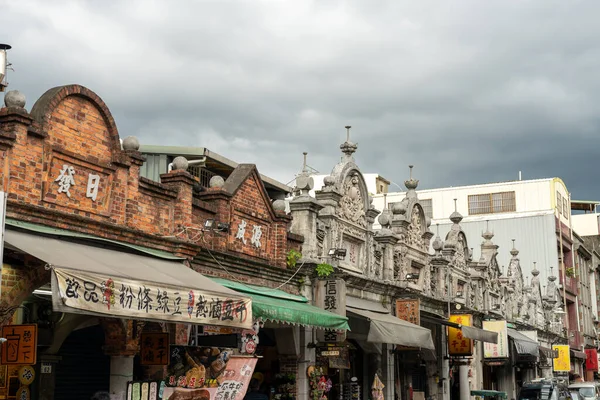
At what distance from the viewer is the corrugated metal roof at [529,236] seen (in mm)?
57812

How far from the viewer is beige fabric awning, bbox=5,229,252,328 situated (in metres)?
11.4

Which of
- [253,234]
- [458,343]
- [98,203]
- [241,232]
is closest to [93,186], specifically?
[98,203]

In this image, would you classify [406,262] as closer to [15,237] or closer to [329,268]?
[329,268]

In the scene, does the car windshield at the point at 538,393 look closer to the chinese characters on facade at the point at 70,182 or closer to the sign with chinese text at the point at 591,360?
the chinese characters on facade at the point at 70,182

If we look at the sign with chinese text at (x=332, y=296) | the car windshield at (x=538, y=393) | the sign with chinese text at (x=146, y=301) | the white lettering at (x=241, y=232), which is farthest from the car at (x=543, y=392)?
the sign with chinese text at (x=146, y=301)

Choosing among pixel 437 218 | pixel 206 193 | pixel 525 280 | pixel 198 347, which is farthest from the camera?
pixel 437 218

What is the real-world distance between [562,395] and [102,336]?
16.6m

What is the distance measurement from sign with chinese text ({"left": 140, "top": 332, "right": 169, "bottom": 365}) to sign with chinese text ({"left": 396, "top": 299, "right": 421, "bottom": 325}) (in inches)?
513

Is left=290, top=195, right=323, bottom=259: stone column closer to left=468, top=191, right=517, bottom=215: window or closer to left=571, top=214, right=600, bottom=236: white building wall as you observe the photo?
left=468, top=191, right=517, bottom=215: window

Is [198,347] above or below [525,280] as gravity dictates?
below

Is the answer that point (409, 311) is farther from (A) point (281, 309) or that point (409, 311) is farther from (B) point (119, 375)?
(B) point (119, 375)

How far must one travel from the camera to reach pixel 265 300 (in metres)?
18.0

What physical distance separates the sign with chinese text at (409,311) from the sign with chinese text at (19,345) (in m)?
16.5

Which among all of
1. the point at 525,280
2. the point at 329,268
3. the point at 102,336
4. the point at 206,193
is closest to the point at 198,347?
the point at 102,336
